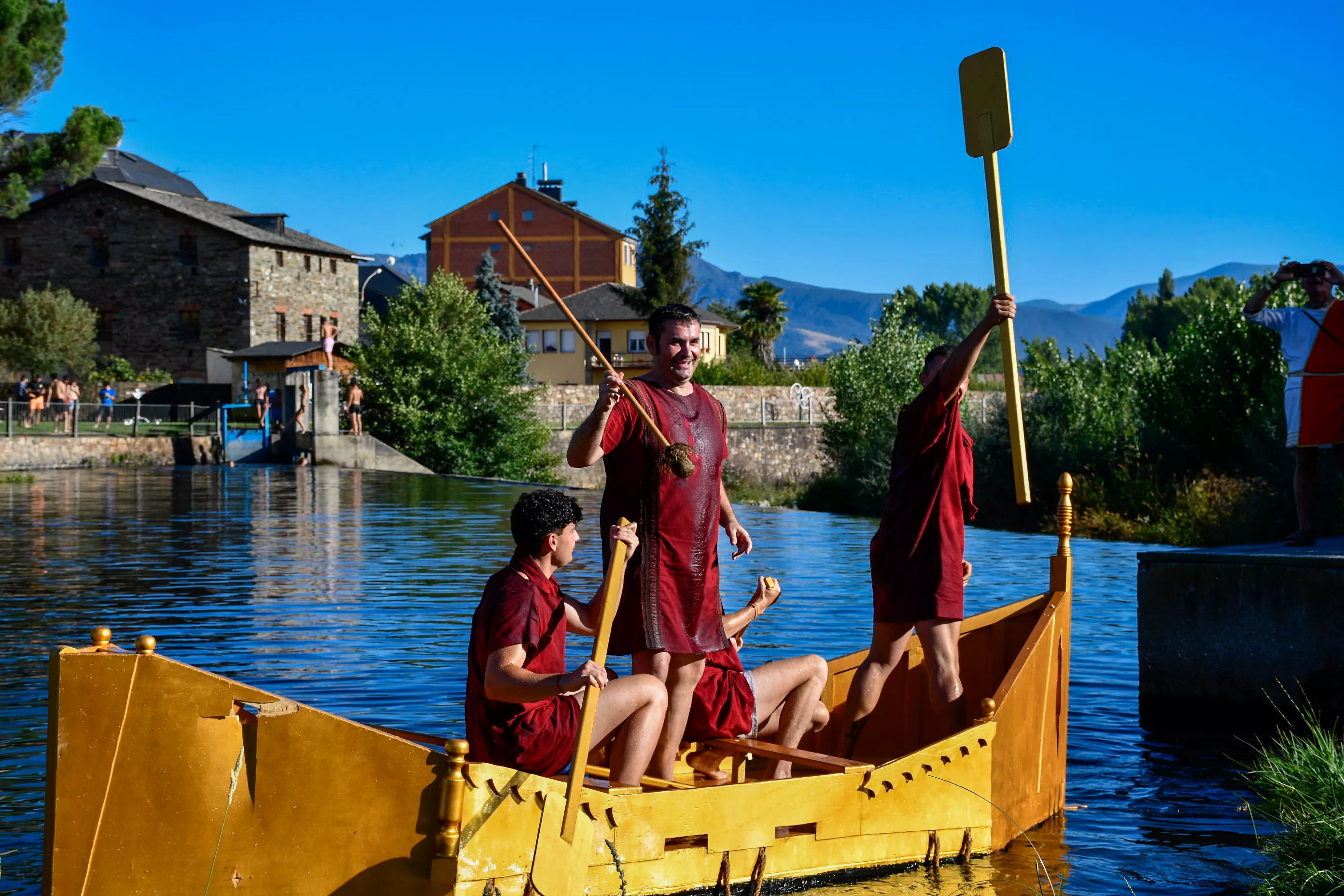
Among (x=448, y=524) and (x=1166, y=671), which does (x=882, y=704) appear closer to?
(x=1166, y=671)

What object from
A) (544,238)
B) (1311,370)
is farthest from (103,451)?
(544,238)

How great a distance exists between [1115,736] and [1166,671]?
1.83ft

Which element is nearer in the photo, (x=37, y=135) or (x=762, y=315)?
(x=37, y=135)

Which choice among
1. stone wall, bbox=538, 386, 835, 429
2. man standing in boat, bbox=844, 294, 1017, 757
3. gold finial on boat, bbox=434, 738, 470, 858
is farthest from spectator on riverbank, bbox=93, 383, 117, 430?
gold finial on boat, bbox=434, 738, 470, 858

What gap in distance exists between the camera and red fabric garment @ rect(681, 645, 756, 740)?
17.7ft

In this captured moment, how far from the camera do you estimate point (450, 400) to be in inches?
1532

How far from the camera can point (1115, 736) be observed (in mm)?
7918

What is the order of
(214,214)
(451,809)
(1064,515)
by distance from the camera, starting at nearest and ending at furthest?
(451,809) < (1064,515) < (214,214)

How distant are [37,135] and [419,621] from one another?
23523 mm

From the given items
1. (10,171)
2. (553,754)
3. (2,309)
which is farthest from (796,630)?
(2,309)

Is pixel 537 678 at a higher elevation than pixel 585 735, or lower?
higher

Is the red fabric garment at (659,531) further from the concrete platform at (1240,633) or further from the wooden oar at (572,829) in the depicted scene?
the concrete platform at (1240,633)

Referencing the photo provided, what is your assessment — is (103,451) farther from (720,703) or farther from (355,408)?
(720,703)

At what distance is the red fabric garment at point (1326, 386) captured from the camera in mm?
8156
